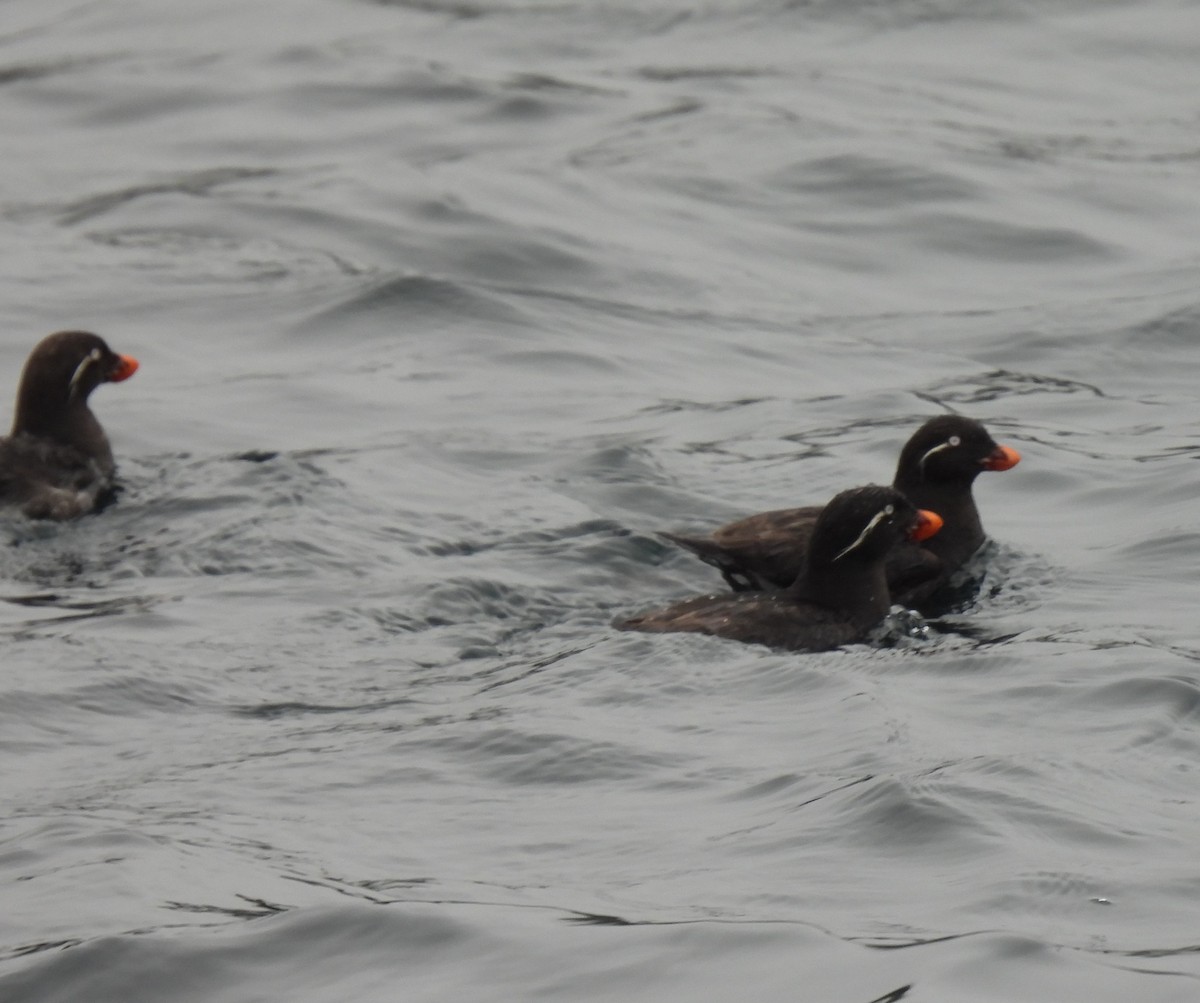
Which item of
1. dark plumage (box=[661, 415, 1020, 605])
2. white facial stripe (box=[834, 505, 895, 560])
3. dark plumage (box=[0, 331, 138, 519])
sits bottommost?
dark plumage (box=[661, 415, 1020, 605])

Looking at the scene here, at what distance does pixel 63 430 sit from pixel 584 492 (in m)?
2.82

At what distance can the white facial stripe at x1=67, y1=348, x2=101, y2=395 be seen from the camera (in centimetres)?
1265

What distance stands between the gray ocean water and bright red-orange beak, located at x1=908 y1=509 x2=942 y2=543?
0.44 m

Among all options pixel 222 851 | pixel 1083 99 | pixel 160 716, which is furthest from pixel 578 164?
pixel 222 851

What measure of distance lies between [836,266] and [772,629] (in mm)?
8460

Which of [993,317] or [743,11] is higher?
[743,11]

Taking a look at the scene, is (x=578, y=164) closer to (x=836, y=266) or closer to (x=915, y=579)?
(x=836, y=266)

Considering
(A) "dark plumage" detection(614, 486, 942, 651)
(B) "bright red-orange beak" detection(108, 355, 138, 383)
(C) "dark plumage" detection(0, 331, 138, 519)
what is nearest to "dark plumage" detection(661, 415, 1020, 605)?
(A) "dark plumage" detection(614, 486, 942, 651)

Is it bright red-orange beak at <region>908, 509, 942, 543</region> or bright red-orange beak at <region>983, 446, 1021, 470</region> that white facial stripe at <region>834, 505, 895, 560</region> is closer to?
bright red-orange beak at <region>908, 509, 942, 543</region>

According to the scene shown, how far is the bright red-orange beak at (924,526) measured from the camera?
417 inches

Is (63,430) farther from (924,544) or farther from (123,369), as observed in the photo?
(924,544)

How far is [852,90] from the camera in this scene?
22.3m

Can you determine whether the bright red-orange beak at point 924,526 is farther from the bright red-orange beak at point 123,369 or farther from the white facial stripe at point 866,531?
the bright red-orange beak at point 123,369

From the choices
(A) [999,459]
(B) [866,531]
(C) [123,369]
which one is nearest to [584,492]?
(A) [999,459]
